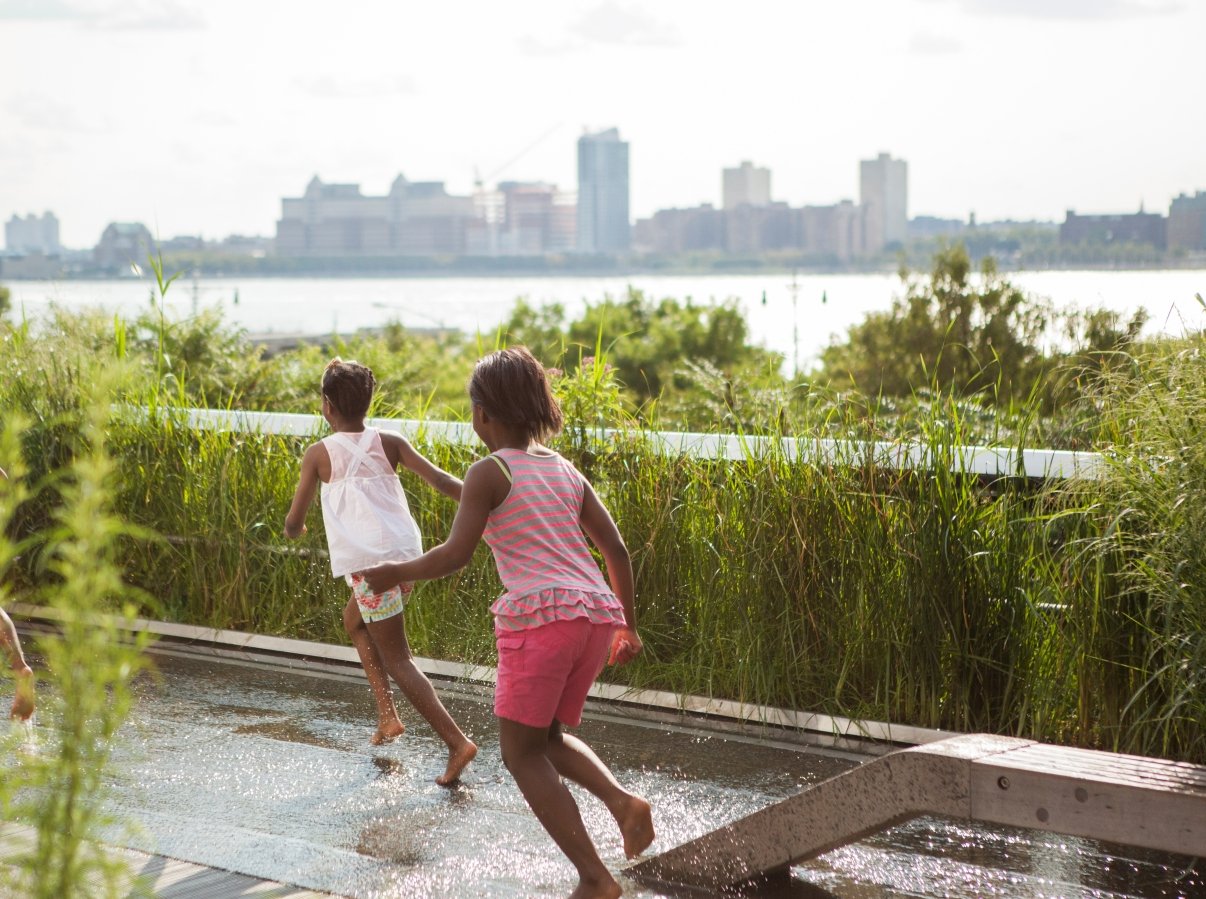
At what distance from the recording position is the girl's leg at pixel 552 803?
366 cm

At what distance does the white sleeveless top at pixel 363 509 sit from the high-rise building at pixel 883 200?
108 m

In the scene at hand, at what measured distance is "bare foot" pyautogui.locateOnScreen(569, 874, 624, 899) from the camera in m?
3.64

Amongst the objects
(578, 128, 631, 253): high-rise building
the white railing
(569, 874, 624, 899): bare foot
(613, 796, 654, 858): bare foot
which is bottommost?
(569, 874, 624, 899): bare foot

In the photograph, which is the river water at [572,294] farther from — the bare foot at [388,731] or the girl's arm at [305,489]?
the girl's arm at [305,489]

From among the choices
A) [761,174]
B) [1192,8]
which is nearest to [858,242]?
[761,174]

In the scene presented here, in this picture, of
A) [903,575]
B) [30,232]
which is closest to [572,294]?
[30,232]

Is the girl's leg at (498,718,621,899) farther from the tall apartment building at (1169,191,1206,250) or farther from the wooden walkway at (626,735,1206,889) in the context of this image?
the tall apartment building at (1169,191,1206,250)

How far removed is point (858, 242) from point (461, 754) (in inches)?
4490

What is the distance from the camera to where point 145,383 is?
823 centimetres

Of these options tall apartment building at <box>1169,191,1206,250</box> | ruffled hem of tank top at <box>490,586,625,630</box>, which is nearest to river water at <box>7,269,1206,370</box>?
tall apartment building at <box>1169,191,1206,250</box>

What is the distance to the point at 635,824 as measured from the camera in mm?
3902

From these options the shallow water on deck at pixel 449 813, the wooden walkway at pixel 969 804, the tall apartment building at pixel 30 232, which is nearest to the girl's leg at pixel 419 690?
the shallow water on deck at pixel 449 813

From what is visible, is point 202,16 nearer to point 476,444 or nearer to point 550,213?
point 550,213

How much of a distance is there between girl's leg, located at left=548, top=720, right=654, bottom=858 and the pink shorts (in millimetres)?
173
